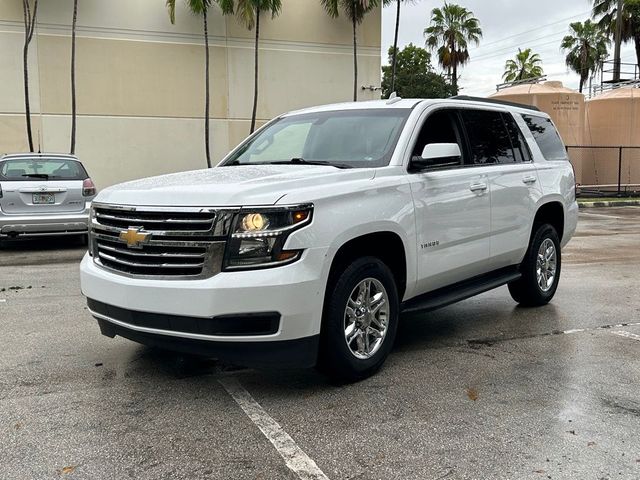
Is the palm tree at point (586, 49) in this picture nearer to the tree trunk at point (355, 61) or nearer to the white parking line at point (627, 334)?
the tree trunk at point (355, 61)

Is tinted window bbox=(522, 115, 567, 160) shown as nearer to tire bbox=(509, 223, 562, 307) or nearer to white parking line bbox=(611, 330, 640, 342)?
tire bbox=(509, 223, 562, 307)

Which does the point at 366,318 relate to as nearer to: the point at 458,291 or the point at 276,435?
the point at 276,435

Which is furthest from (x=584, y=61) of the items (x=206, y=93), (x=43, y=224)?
(x=43, y=224)

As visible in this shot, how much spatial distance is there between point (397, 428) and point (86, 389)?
2.12 metres

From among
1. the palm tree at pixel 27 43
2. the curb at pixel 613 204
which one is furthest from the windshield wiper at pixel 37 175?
the curb at pixel 613 204

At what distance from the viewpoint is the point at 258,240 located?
3854 millimetres

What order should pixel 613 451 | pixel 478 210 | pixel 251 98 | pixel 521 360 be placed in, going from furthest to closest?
pixel 251 98 < pixel 478 210 < pixel 521 360 < pixel 613 451

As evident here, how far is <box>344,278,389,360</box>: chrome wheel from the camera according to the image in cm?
438

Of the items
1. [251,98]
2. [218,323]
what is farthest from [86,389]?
[251,98]

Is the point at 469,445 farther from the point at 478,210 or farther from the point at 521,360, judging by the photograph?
the point at 478,210

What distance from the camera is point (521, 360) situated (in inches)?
199

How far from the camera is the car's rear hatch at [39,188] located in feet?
34.2

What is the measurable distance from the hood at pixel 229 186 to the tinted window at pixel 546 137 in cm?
307

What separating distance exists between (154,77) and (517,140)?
58.7 ft
